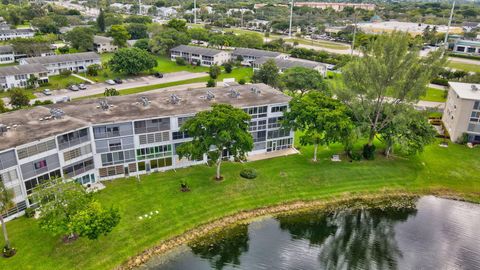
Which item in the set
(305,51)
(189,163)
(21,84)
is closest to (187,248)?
(189,163)

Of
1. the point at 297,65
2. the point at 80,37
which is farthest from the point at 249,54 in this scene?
the point at 80,37

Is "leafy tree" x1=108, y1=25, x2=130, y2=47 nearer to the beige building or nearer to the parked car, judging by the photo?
the parked car

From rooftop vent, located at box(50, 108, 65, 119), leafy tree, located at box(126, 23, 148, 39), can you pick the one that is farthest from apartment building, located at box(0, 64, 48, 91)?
leafy tree, located at box(126, 23, 148, 39)

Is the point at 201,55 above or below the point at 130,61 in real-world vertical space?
below

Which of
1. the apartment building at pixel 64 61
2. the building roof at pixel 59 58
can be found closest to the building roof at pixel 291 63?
the apartment building at pixel 64 61

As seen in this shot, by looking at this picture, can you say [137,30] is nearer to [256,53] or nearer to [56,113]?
[256,53]
